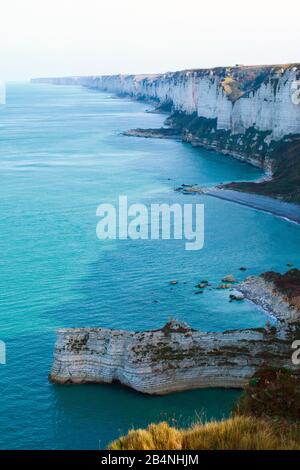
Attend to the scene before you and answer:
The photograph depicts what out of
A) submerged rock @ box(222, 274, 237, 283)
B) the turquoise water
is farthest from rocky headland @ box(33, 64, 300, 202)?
submerged rock @ box(222, 274, 237, 283)

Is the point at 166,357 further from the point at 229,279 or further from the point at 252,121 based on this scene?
the point at 252,121

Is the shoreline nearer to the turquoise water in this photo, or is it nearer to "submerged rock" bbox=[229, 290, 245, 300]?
the turquoise water

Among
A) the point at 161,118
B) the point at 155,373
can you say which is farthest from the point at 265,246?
the point at 161,118

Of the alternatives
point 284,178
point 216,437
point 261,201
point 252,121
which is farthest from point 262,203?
point 216,437

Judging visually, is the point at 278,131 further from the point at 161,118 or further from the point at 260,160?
the point at 161,118

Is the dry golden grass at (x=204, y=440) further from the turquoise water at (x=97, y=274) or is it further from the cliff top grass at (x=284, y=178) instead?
the cliff top grass at (x=284, y=178)
